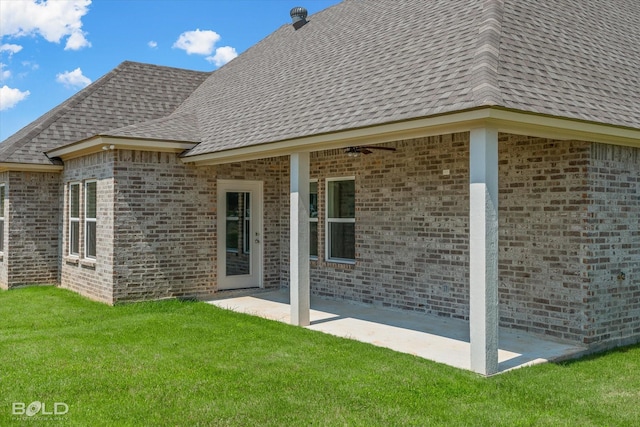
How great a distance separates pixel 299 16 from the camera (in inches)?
615

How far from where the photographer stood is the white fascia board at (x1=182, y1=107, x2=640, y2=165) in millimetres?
5988

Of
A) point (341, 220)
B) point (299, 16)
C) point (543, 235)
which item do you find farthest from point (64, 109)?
point (543, 235)

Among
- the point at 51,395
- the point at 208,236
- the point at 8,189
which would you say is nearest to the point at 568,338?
the point at 51,395

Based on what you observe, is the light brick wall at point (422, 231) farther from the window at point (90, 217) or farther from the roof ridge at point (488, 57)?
the roof ridge at point (488, 57)

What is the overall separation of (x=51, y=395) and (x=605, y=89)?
7.56m

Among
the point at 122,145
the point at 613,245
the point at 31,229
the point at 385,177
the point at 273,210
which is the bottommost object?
the point at 613,245

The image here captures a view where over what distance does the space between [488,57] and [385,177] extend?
3.49 m

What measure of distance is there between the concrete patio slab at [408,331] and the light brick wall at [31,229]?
→ 185 inches

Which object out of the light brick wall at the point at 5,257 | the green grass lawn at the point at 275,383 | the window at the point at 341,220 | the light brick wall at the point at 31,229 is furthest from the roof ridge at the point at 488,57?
the light brick wall at the point at 5,257

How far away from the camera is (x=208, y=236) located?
11523 mm

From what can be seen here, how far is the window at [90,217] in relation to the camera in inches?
458

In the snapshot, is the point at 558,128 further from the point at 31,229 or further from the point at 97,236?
the point at 31,229

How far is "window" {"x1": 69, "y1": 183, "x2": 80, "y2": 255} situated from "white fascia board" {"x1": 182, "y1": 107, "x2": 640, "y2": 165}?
19.8 feet

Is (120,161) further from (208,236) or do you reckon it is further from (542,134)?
(542,134)
